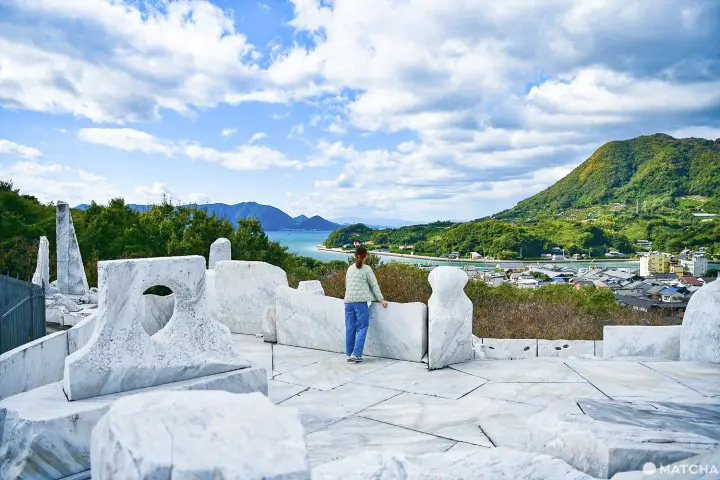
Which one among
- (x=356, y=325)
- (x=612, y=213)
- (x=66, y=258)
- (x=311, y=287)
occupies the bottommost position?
(x=356, y=325)

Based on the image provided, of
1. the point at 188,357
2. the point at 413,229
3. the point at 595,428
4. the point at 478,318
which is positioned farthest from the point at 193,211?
the point at 595,428

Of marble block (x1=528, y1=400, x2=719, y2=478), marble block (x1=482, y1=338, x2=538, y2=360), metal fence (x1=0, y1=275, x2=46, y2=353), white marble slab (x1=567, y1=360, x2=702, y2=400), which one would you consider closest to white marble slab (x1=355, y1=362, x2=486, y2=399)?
white marble slab (x1=567, y1=360, x2=702, y2=400)

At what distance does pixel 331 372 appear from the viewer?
6.64m

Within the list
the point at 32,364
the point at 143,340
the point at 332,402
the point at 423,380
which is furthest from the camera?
the point at 423,380

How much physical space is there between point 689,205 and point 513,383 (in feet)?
115

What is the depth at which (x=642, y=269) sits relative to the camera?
20.9 metres

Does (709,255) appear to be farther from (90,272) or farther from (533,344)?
(90,272)

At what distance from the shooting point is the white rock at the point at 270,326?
8.39 metres

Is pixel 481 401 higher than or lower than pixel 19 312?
lower

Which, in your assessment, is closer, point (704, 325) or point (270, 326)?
point (704, 325)

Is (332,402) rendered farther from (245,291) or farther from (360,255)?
(245,291)

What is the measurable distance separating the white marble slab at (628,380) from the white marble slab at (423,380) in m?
1.28

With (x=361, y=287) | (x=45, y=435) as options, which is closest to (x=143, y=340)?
(x=45, y=435)

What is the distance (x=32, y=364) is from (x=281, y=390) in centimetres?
257
